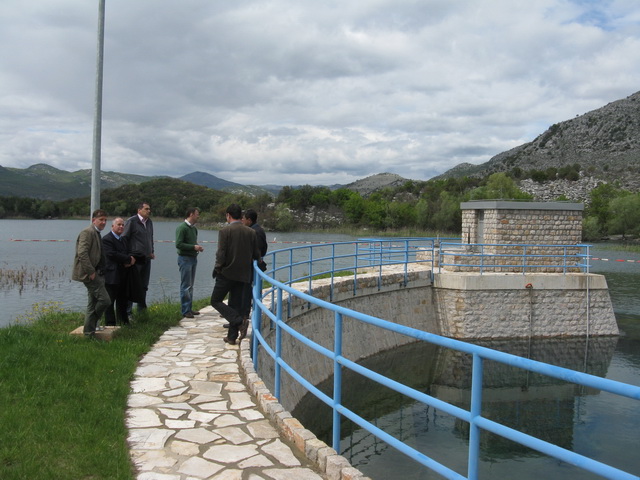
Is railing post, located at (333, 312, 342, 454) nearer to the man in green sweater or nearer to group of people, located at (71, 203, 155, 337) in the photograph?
group of people, located at (71, 203, 155, 337)

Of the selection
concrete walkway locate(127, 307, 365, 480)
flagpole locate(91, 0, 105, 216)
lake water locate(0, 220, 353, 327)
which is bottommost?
lake water locate(0, 220, 353, 327)

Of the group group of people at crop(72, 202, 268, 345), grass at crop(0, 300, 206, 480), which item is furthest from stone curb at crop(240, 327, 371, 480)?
group of people at crop(72, 202, 268, 345)

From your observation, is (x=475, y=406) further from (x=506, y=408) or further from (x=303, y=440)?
(x=506, y=408)

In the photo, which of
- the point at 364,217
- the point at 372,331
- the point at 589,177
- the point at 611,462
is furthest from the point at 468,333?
the point at 589,177

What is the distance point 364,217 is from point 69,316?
7938 cm

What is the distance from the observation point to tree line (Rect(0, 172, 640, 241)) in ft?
222

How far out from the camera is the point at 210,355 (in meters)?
6.65

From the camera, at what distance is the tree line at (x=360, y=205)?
6781 centimetres

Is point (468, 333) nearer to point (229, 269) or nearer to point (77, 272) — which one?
point (229, 269)

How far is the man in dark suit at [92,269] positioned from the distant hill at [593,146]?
10565 centimetres

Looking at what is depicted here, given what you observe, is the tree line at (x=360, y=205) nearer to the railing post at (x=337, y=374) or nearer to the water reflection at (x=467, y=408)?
the water reflection at (x=467, y=408)

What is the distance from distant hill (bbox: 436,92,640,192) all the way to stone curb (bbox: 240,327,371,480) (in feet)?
349

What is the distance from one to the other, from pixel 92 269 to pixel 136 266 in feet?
4.86

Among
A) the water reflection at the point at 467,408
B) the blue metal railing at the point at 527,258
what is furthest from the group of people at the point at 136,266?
the blue metal railing at the point at 527,258
